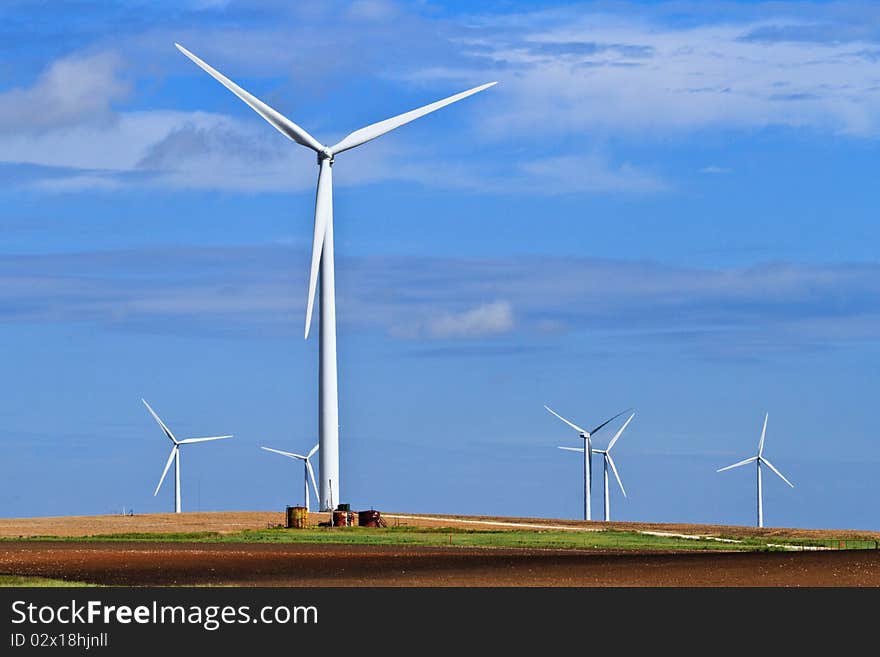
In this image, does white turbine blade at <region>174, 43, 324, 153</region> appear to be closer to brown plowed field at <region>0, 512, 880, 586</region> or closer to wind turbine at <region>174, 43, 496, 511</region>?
wind turbine at <region>174, 43, 496, 511</region>

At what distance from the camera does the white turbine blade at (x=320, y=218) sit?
101 meters

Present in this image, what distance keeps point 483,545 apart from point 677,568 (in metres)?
25.0

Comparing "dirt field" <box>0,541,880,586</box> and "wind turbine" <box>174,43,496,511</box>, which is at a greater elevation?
"wind turbine" <box>174,43,496,511</box>

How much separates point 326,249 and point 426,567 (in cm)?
5056

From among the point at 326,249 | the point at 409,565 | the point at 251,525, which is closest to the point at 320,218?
the point at 326,249

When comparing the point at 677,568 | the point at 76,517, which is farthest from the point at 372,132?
the point at 677,568

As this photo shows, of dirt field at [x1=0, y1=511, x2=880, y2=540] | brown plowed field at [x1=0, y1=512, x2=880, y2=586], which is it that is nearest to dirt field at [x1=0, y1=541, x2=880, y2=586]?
brown plowed field at [x1=0, y1=512, x2=880, y2=586]

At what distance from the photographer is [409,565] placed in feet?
202

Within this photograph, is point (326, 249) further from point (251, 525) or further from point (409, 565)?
point (409, 565)

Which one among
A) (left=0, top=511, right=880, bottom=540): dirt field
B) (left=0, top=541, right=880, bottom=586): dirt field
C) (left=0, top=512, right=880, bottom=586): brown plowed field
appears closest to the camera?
(left=0, top=541, right=880, bottom=586): dirt field

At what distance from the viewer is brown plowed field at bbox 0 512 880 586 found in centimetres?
5238

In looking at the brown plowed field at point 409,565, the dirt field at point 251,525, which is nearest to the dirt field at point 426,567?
the brown plowed field at point 409,565
